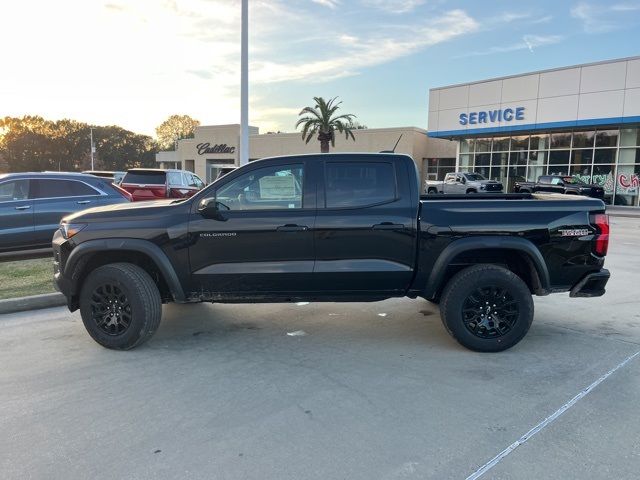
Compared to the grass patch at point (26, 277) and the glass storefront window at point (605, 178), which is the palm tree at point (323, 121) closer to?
the glass storefront window at point (605, 178)

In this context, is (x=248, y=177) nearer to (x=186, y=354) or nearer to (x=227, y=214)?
(x=227, y=214)

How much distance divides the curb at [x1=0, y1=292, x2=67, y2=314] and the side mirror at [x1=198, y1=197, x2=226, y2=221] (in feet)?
10.2

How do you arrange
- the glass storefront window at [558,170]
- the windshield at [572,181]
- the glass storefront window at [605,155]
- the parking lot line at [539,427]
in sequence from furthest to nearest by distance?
the glass storefront window at [558,170] < the glass storefront window at [605,155] < the windshield at [572,181] < the parking lot line at [539,427]

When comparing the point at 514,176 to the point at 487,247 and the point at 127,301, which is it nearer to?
the point at 487,247

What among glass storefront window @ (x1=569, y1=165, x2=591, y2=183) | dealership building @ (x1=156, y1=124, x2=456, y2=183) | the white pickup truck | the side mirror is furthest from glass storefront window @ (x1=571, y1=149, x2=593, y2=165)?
the side mirror

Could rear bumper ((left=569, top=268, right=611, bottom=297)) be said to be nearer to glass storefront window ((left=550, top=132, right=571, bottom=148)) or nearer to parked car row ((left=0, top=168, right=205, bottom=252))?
parked car row ((left=0, top=168, right=205, bottom=252))

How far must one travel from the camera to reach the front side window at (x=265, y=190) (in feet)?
15.5

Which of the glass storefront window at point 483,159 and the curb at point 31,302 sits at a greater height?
the glass storefront window at point 483,159

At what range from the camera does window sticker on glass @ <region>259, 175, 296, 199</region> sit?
4.76 m

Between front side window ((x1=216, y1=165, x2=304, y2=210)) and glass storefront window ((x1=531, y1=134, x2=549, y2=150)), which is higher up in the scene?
glass storefront window ((x1=531, y1=134, x2=549, y2=150))

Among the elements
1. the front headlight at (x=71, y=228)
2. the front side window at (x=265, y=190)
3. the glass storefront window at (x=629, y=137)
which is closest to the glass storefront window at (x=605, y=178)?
the glass storefront window at (x=629, y=137)

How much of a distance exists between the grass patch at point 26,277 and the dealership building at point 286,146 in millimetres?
29828

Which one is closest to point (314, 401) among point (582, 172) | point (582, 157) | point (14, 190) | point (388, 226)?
point (388, 226)

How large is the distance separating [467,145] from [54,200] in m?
34.8
